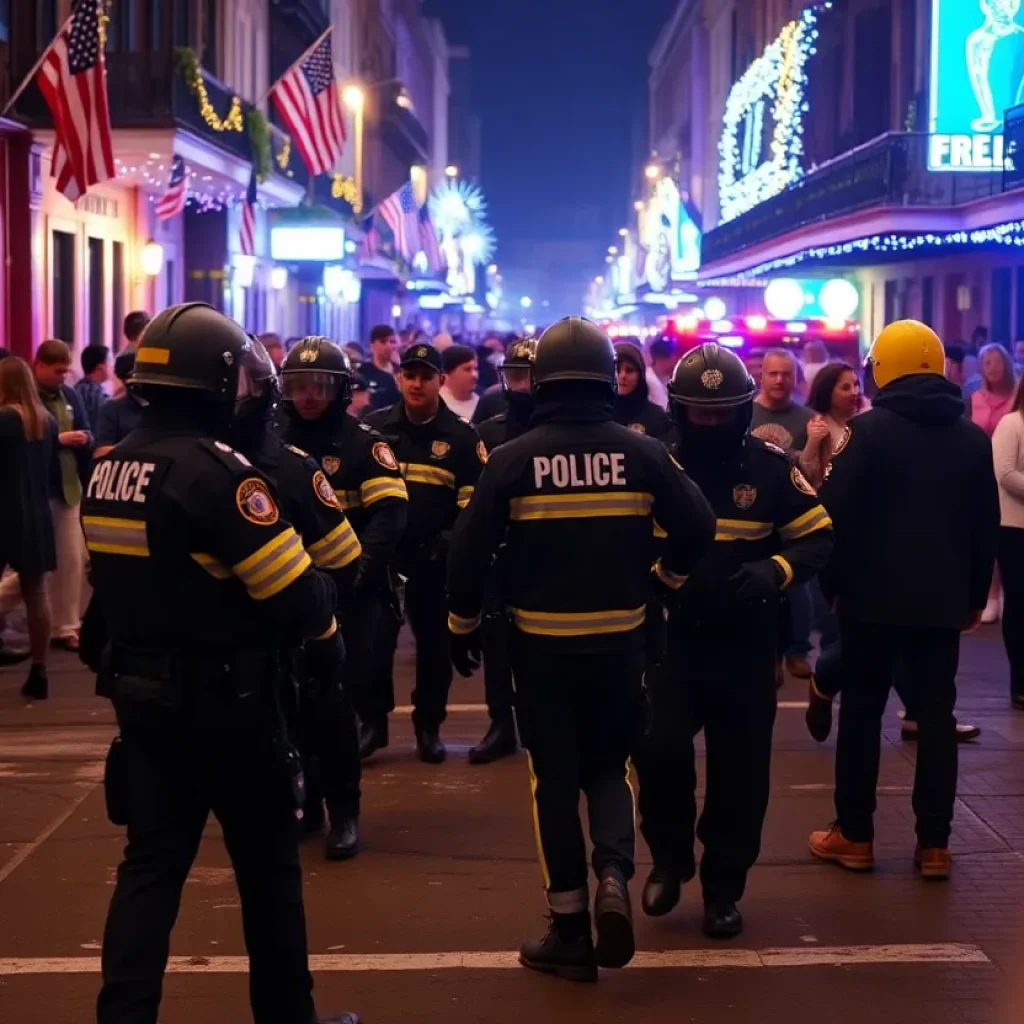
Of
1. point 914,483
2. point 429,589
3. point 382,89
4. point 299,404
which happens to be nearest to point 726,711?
point 914,483

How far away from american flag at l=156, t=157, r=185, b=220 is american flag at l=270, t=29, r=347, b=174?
81.2 inches

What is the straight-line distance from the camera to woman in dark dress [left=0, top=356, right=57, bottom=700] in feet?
34.1

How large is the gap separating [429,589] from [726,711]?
3.05 m

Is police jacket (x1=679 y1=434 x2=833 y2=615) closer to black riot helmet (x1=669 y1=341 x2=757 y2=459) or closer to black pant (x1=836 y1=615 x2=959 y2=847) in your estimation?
black riot helmet (x1=669 y1=341 x2=757 y2=459)

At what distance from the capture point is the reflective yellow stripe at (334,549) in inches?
232

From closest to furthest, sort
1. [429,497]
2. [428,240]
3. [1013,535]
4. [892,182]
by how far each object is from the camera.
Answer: [429,497]
[1013,535]
[892,182]
[428,240]

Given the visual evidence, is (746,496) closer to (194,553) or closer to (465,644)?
(465,644)

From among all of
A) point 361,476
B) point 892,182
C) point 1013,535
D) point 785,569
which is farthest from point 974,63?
point 785,569

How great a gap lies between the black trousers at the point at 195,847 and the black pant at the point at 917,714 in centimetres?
266

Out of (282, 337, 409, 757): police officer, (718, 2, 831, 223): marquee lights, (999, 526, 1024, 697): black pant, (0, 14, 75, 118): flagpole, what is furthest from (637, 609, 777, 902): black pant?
(718, 2, 831, 223): marquee lights

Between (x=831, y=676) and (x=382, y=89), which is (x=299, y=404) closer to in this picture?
(x=831, y=676)

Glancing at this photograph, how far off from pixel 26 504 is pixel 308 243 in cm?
2933

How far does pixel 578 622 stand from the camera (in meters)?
5.58

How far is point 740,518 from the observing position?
6266 mm
